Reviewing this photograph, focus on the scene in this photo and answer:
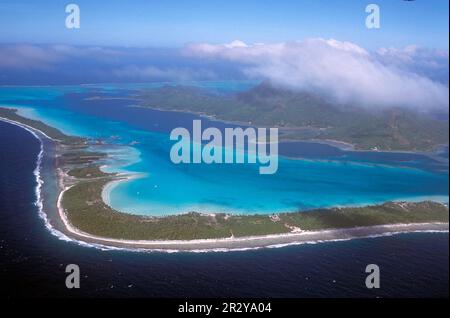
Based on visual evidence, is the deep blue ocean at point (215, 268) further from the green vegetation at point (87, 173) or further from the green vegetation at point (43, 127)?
the green vegetation at point (43, 127)

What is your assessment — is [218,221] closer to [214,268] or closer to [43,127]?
[214,268]

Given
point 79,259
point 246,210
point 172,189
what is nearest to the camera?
point 79,259

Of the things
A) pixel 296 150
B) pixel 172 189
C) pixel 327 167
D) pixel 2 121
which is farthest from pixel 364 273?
pixel 2 121

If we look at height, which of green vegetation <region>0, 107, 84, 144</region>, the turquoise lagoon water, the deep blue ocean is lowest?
the deep blue ocean

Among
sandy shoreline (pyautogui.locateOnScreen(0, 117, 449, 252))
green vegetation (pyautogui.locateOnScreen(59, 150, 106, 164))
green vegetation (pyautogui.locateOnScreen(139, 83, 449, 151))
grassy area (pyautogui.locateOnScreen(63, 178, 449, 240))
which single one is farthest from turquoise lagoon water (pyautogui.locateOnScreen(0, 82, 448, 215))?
green vegetation (pyautogui.locateOnScreen(139, 83, 449, 151))

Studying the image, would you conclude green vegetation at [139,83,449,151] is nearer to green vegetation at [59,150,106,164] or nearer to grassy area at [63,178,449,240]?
grassy area at [63,178,449,240]
